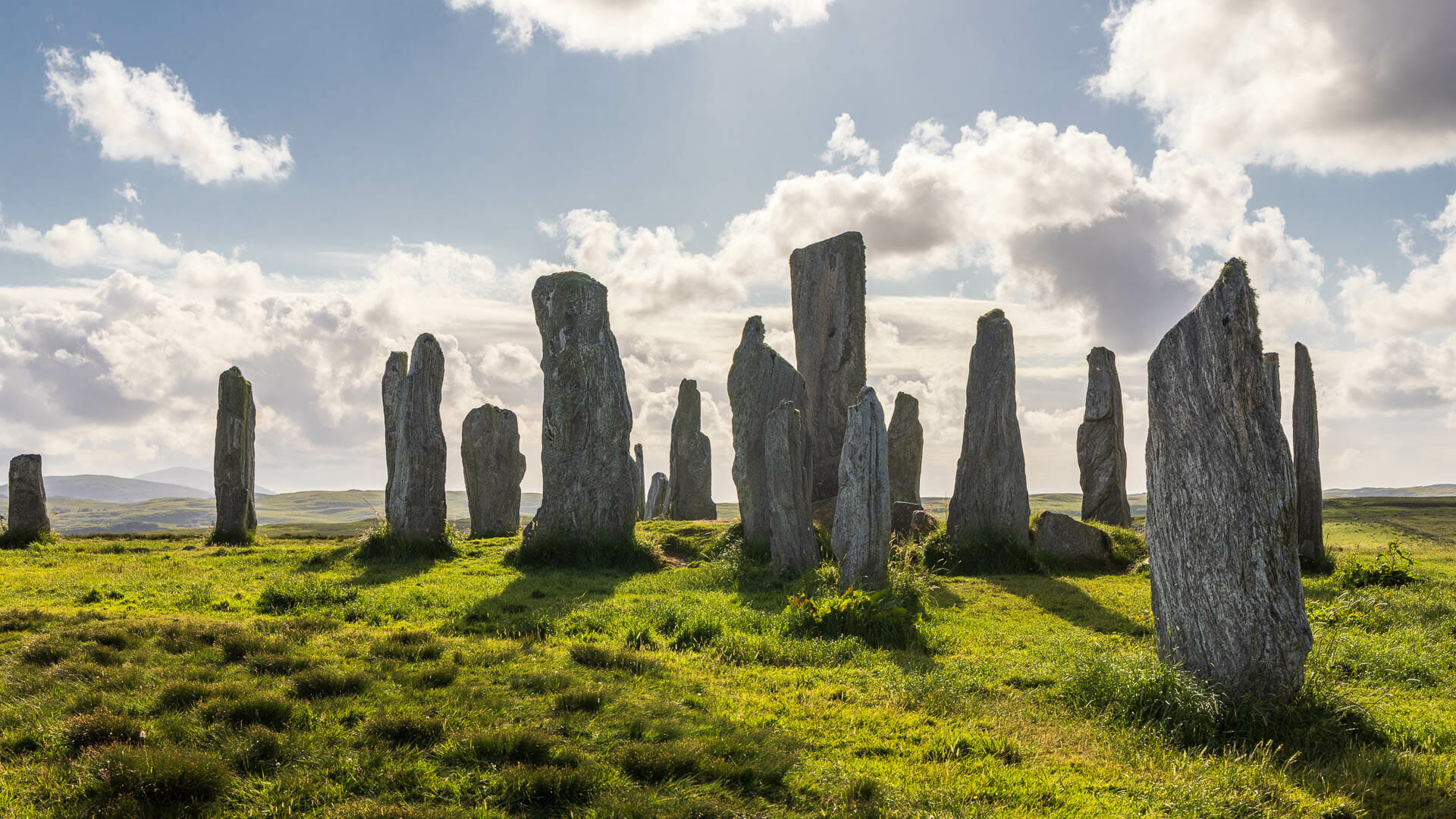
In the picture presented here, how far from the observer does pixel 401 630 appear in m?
10.5

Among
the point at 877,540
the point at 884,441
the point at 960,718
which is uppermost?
the point at 884,441

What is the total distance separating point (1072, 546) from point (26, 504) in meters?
26.8

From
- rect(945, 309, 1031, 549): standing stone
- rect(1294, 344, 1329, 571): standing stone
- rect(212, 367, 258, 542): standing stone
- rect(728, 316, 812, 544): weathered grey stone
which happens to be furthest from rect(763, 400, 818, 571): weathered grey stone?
rect(212, 367, 258, 542): standing stone

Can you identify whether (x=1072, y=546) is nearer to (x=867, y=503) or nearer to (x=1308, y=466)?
(x=1308, y=466)

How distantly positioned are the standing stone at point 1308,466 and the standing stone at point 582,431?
47.8 ft

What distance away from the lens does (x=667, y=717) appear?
7250mm

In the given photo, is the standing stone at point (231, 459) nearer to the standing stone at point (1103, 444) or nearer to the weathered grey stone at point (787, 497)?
the weathered grey stone at point (787, 497)

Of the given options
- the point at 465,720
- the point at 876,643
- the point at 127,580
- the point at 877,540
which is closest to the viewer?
the point at 465,720

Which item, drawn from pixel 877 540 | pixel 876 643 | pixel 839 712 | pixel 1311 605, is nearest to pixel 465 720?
pixel 839 712

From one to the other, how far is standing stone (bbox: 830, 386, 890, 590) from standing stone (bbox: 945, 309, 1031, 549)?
6.39 m

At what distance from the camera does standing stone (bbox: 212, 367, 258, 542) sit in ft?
75.5

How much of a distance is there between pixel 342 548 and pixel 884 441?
14.1 meters

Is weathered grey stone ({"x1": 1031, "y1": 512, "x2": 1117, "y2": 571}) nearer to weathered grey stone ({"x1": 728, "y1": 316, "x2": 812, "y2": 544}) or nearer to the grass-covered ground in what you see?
weathered grey stone ({"x1": 728, "y1": 316, "x2": 812, "y2": 544})

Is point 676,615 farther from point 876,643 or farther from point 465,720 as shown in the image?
point 465,720
